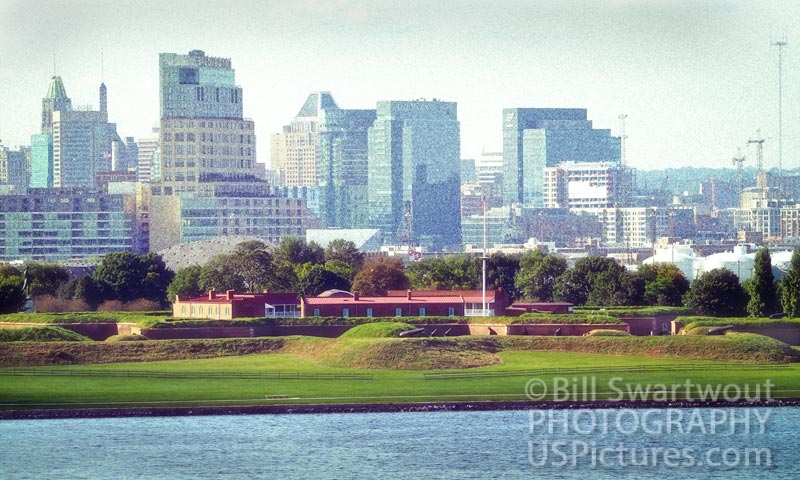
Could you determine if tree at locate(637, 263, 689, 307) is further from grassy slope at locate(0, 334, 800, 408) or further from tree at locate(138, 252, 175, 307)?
tree at locate(138, 252, 175, 307)

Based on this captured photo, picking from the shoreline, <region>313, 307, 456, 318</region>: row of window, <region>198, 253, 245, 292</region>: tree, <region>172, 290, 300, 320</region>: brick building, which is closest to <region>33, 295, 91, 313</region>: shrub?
<region>198, 253, 245, 292</region>: tree

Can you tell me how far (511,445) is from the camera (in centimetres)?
7394

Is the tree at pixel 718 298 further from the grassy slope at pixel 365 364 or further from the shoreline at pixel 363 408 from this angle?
the shoreline at pixel 363 408

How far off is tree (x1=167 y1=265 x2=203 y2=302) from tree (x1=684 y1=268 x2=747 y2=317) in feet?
144

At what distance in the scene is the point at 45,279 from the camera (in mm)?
167000

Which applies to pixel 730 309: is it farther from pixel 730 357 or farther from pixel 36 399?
pixel 36 399

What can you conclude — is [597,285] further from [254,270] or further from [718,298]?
[254,270]

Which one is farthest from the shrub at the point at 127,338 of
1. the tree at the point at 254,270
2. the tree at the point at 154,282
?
the tree at the point at 154,282

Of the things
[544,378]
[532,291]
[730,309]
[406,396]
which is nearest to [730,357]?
[544,378]

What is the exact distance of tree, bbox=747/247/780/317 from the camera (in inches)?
5059

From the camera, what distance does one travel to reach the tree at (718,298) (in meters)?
133

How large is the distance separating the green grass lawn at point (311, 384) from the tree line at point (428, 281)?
32.1 m

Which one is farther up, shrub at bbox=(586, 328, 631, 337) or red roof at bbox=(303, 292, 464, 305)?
red roof at bbox=(303, 292, 464, 305)

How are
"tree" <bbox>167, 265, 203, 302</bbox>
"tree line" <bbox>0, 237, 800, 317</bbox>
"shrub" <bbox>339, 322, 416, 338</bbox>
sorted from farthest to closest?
"tree" <bbox>167, 265, 203, 302</bbox> < "tree line" <bbox>0, 237, 800, 317</bbox> < "shrub" <bbox>339, 322, 416, 338</bbox>
